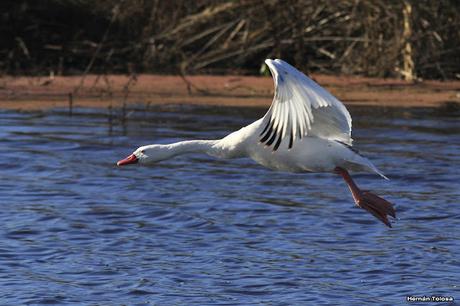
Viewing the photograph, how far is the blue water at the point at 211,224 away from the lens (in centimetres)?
716

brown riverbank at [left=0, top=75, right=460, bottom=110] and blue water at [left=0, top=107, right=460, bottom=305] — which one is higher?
brown riverbank at [left=0, top=75, right=460, bottom=110]

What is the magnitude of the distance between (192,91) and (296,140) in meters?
9.53

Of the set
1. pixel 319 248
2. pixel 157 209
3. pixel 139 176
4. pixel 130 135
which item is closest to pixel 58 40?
pixel 130 135

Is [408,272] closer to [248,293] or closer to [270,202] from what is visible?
→ [248,293]

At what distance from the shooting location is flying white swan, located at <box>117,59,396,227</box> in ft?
23.1

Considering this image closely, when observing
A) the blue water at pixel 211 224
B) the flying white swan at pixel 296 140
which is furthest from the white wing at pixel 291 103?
the blue water at pixel 211 224

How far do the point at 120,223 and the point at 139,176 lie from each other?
2.16 metres

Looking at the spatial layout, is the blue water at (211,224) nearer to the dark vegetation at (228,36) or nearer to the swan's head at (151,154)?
the swan's head at (151,154)

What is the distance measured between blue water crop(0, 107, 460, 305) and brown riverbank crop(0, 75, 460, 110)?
7.04 feet

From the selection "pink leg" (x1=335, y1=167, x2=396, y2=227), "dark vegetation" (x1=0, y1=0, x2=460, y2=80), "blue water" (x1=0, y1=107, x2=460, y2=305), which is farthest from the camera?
"dark vegetation" (x1=0, y1=0, x2=460, y2=80)

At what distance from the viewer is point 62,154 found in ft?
39.7

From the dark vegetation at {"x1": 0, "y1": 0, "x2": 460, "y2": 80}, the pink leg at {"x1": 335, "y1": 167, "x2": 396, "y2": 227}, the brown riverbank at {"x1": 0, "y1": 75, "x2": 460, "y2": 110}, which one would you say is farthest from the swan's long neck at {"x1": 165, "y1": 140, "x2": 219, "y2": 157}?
the dark vegetation at {"x1": 0, "y1": 0, "x2": 460, "y2": 80}

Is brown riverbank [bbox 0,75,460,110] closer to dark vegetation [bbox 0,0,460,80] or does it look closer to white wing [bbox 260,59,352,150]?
dark vegetation [bbox 0,0,460,80]

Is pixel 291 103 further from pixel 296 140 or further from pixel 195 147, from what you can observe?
pixel 195 147
